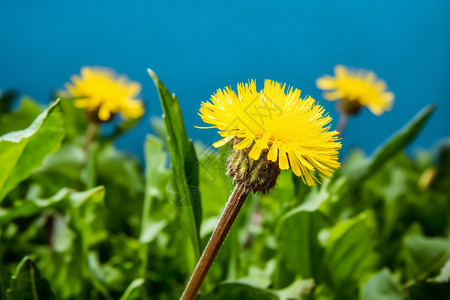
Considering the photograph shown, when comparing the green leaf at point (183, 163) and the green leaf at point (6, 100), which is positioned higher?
the green leaf at point (6, 100)

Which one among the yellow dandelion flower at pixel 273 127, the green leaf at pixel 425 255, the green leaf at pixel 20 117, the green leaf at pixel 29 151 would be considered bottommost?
the green leaf at pixel 425 255

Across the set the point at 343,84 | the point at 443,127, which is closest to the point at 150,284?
the point at 343,84

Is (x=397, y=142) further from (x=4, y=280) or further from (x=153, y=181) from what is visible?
(x=4, y=280)

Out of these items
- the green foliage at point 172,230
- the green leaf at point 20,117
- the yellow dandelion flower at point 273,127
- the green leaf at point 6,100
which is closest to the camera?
the yellow dandelion flower at point 273,127

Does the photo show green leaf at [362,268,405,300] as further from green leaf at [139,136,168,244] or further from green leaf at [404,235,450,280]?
green leaf at [139,136,168,244]

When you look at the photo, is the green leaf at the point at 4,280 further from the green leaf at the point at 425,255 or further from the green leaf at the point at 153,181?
the green leaf at the point at 425,255

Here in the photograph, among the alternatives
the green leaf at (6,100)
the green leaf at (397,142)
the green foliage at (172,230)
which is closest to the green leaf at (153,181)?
the green foliage at (172,230)
